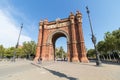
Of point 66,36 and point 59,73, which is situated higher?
point 66,36

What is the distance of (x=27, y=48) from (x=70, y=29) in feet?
125

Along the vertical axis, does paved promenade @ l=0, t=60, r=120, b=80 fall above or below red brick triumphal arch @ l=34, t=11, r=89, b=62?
below

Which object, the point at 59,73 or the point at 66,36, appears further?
the point at 66,36

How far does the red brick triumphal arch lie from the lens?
28062mm

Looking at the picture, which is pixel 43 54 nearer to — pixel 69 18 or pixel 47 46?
pixel 47 46

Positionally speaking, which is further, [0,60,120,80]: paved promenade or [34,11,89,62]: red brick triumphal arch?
[34,11,89,62]: red brick triumphal arch

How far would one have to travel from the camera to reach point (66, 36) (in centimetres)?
3111

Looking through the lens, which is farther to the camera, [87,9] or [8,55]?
[8,55]

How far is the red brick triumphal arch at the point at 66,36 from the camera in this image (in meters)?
28.1

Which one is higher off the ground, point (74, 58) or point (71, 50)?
point (71, 50)

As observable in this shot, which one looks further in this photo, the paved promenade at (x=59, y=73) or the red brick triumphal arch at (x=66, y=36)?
the red brick triumphal arch at (x=66, y=36)

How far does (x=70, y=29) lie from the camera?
3130cm

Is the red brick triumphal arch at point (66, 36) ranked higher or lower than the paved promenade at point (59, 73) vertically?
higher

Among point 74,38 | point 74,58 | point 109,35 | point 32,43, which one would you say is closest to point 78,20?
point 74,38
